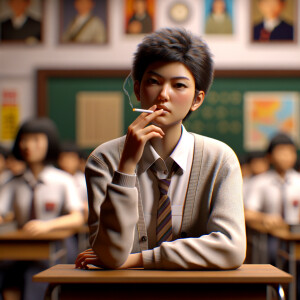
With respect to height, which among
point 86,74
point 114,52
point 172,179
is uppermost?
point 114,52

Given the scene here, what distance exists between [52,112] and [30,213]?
4479 millimetres

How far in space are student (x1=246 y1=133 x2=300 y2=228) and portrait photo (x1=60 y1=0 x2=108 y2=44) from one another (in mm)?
3992

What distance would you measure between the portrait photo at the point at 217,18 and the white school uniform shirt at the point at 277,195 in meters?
3.46

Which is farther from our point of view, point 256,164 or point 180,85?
point 256,164

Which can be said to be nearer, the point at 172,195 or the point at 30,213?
the point at 172,195

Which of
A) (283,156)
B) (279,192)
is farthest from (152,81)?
(279,192)

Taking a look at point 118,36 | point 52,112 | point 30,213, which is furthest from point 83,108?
point 30,213

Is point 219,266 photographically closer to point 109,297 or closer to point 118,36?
point 109,297

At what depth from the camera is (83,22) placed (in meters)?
7.96

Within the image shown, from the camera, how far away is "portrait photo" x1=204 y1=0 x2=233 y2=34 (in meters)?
7.90

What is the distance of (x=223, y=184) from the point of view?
63.7 inches

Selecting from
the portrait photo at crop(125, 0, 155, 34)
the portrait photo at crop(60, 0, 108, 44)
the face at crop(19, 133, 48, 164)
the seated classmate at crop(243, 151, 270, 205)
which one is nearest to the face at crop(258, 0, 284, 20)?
the portrait photo at crop(125, 0, 155, 34)

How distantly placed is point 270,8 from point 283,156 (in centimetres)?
388

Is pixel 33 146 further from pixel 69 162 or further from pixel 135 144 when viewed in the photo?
pixel 69 162
